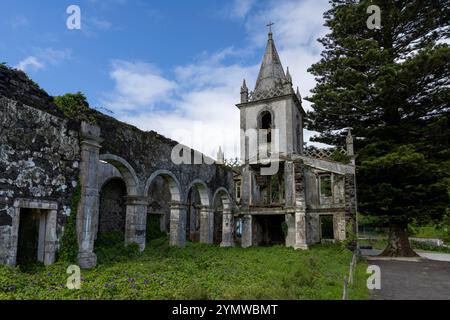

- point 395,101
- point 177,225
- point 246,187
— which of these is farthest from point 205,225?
point 395,101

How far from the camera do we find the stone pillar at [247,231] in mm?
21109

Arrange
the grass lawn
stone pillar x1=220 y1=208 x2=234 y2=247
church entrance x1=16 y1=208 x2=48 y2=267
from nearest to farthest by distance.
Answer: the grass lawn → church entrance x1=16 y1=208 x2=48 y2=267 → stone pillar x1=220 y1=208 x2=234 y2=247

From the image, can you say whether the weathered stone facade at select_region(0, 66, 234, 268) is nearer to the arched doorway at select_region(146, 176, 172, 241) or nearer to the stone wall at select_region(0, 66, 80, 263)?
the stone wall at select_region(0, 66, 80, 263)

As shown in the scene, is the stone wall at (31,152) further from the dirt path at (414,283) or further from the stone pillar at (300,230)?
the stone pillar at (300,230)

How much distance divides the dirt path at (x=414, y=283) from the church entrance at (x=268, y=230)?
9871 mm

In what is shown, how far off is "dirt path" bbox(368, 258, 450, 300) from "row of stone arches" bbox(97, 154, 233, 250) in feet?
29.2

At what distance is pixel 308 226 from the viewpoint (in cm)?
2064

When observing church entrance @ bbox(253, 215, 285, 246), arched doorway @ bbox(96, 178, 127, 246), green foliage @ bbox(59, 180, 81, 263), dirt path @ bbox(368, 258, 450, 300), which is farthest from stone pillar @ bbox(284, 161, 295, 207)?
green foliage @ bbox(59, 180, 81, 263)

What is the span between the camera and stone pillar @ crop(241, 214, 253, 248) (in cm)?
2111

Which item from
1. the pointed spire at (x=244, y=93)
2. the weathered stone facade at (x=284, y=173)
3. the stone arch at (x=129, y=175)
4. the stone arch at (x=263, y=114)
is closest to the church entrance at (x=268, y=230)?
the weathered stone facade at (x=284, y=173)

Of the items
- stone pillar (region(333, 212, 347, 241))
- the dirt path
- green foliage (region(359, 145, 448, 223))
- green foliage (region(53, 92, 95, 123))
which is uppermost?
green foliage (region(53, 92, 95, 123))

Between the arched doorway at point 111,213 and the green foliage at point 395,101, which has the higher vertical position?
the green foliage at point 395,101

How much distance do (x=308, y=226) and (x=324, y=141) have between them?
6.80 metres
